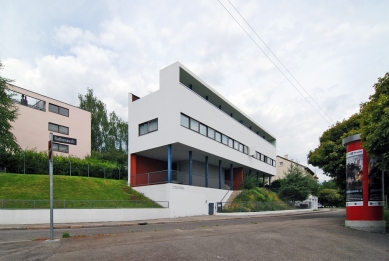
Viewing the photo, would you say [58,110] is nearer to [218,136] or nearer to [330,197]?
[218,136]

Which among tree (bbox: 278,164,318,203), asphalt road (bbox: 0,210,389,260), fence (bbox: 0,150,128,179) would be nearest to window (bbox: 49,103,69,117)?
fence (bbox: 0,150,128,179)

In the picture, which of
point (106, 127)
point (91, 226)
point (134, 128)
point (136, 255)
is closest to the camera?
point (136, 255)

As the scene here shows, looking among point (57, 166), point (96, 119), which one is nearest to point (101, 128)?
point (96, 119)

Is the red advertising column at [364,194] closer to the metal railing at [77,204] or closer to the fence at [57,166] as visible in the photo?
the metal railing at [77,204]

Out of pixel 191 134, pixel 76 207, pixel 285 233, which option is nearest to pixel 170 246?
pixel 285 233

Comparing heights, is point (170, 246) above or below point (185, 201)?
above

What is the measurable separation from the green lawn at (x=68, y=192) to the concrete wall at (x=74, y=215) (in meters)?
0.68

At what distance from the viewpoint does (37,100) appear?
3672 cm

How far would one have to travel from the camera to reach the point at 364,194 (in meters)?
14.7

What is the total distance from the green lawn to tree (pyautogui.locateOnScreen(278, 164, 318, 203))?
21.2 metres

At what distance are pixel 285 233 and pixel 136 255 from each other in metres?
6.45

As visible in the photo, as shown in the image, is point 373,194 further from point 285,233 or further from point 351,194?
point 285,233

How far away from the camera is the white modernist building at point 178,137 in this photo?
26.2 metres

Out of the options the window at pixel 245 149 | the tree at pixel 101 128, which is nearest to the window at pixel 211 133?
the window at pixel 245 149
